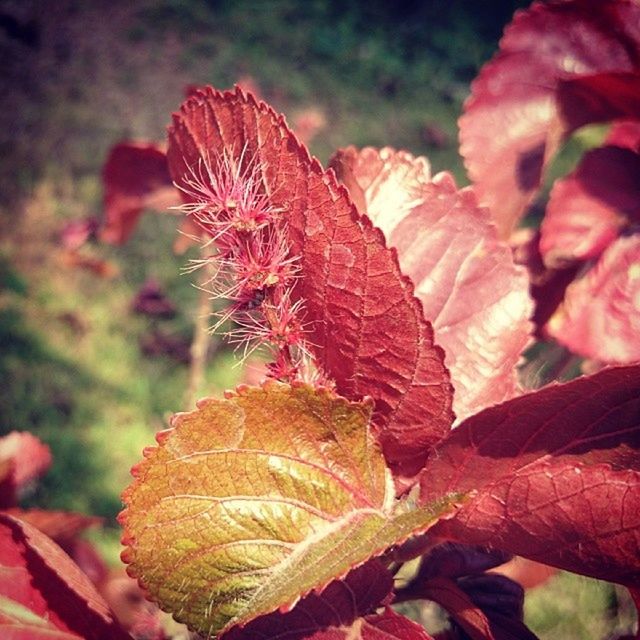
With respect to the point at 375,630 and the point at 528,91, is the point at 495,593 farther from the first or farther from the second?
the point at 528,91

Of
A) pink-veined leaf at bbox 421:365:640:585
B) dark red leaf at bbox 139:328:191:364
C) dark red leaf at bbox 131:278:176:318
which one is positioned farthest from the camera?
dark red leaf at bbox 131:278:176:318

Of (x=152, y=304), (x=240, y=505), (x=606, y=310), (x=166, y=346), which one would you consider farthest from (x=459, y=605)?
(x=152, y=304)

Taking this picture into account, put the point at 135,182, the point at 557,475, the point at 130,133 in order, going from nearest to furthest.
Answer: the point at 557,475
the point at 135,182
the point at 130,133

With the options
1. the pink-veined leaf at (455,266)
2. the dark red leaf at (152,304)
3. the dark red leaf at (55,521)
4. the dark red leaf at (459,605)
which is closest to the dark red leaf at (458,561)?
the dark red leaf at (459,605)

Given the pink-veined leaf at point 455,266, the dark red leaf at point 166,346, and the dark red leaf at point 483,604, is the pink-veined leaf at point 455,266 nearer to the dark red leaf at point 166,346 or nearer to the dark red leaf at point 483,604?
the dark red leaf at point 483,604

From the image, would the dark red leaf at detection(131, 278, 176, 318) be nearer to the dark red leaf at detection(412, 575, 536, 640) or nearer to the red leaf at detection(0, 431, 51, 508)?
the red leaf at detection(0, 431, 51, 508)

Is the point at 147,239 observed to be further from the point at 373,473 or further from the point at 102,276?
the point at 373,473

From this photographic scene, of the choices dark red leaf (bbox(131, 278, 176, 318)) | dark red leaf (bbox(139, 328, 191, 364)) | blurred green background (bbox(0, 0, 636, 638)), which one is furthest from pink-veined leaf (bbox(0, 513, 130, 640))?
dark red leaf (bbox(131, 278, 176, 318))

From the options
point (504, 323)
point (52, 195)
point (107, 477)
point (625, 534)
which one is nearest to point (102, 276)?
Result: point (52, 195)

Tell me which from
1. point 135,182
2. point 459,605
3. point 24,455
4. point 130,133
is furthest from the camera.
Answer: point 130,133
